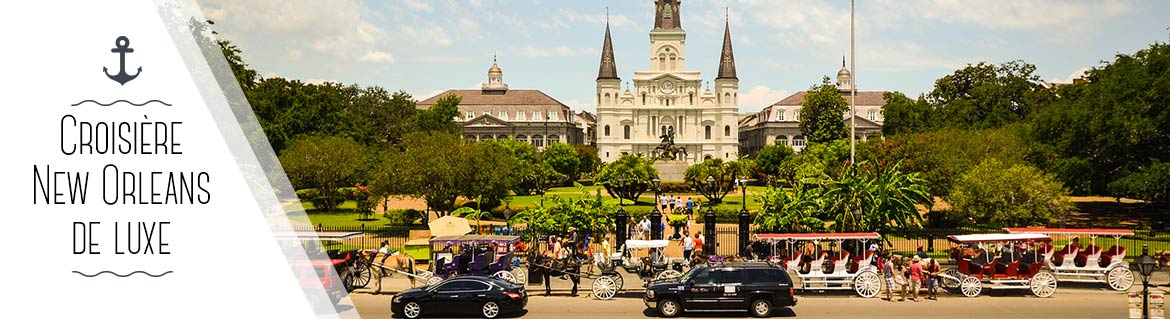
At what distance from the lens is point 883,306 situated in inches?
800

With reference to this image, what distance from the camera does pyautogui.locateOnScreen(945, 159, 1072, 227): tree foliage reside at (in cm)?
3203

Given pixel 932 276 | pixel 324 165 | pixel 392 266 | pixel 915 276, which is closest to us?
pixel 915 276

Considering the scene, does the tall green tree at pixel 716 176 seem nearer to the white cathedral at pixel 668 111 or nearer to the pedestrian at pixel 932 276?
the pedestrian at pixel 932 276

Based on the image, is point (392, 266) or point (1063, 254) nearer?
point (392, 266)

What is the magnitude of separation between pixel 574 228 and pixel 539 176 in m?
40.6

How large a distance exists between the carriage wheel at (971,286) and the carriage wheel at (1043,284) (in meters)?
1.21

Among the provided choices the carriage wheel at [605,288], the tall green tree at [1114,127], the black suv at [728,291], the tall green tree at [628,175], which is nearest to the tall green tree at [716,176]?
the tall green tree at [628,175]

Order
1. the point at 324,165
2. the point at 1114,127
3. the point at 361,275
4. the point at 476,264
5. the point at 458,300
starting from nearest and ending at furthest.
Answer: the point at 458,300 → the point at 476,264 → the point at 361,275 → the point at 1114,127 → the point at 324,165

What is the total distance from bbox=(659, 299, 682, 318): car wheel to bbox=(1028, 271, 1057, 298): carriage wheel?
356 inches

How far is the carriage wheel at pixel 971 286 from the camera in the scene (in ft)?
70.6

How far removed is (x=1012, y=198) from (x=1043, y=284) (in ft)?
39.4

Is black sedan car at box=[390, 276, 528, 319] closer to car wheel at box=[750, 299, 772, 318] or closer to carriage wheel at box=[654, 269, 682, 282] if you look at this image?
carriage wheel at box=[654, 269, 682, 282]

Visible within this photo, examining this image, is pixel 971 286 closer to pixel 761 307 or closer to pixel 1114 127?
pixel 761 307

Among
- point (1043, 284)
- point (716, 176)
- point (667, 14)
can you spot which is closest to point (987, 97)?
point (716, 176)
